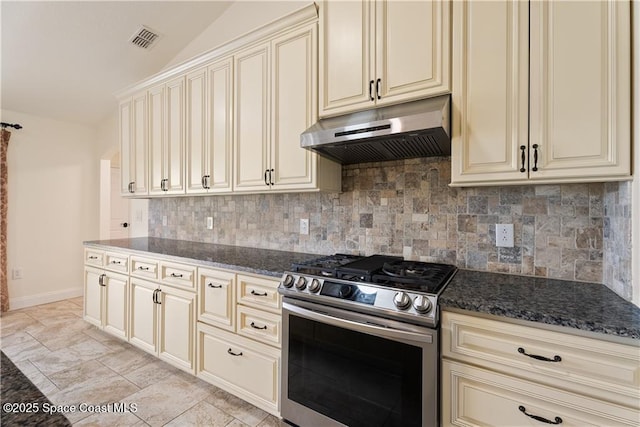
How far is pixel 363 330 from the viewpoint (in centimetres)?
141

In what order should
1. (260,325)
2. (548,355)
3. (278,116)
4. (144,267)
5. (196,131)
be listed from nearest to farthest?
(548,355), (260,325), (278,116), (144,267), (196,131)

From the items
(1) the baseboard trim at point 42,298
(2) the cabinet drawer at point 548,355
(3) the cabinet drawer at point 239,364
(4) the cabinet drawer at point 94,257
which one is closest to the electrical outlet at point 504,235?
(2) the cabinet drawer at point 548,355

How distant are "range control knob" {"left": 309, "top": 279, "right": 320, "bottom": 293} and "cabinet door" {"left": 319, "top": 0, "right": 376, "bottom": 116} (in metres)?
1.04

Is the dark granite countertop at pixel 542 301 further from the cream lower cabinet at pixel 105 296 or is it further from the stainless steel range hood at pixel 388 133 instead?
the cream lower cabinet at pixel 105 296

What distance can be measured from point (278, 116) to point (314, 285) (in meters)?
1.24

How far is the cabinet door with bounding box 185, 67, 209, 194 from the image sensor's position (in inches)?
103

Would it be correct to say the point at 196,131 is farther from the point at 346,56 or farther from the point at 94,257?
the point at 94,257

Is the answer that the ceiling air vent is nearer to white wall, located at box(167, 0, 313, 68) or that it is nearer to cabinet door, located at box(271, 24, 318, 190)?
white wall, located at box(167, 0, 313, 68)

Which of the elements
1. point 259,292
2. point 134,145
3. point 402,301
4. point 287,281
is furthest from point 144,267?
point 402,301

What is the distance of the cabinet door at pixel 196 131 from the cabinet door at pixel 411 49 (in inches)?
62.5

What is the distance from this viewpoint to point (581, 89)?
1304 millimetres

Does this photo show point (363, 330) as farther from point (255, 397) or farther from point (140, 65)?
point (140, 65)

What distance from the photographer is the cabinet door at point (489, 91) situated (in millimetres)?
1417

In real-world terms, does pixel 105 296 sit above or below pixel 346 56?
below
